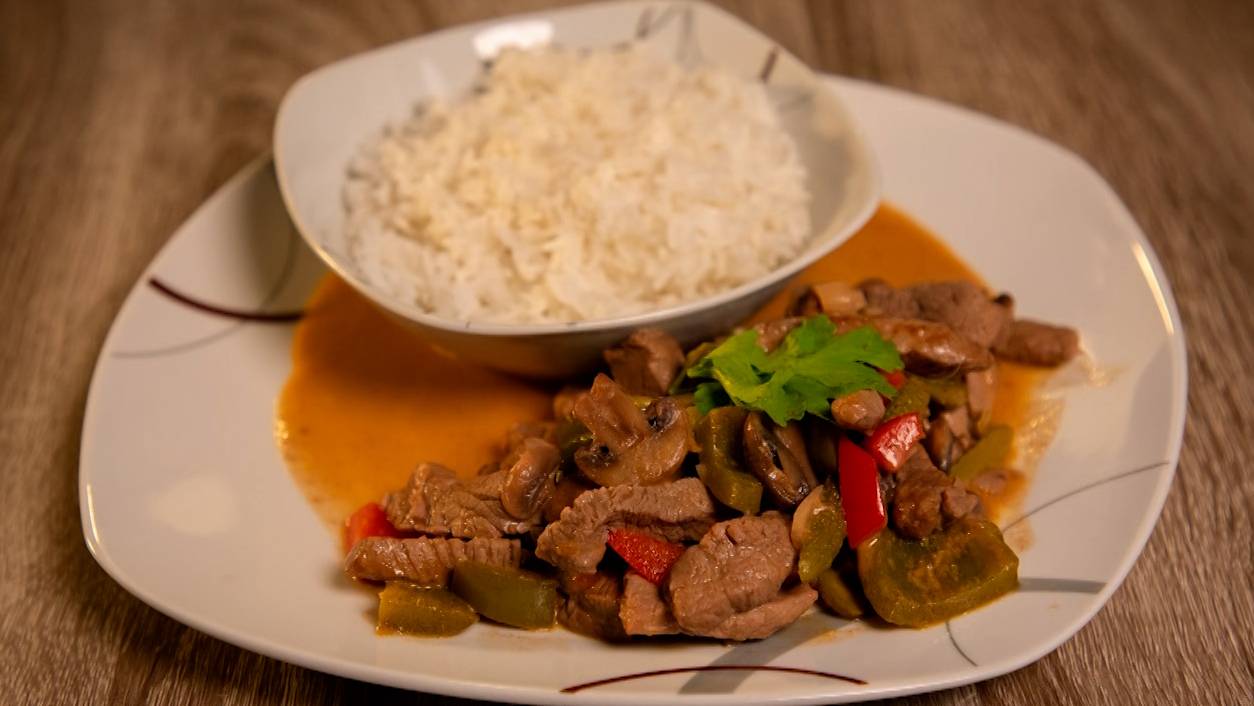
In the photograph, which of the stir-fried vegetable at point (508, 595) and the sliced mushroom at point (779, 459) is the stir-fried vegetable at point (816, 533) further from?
the stir-fried vegetable at point (508, 595)

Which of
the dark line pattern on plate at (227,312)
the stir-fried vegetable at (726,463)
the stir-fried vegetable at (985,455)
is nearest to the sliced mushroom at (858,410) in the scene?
the stir-fried vegetable at (726,463)

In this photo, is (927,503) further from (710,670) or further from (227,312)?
(227,312)

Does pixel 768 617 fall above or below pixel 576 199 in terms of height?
below

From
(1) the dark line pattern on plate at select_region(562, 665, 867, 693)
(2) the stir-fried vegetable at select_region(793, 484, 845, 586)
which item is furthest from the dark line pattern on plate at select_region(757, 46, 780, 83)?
(1) the dark line pattern on plate at select_region(562, 665, 867, 693)

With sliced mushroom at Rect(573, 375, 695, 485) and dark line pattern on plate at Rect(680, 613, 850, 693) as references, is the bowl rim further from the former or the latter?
dark line pattern on plate at Rect(680, 613, 850, 693)

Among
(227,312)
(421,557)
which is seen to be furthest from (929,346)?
(227,312)
